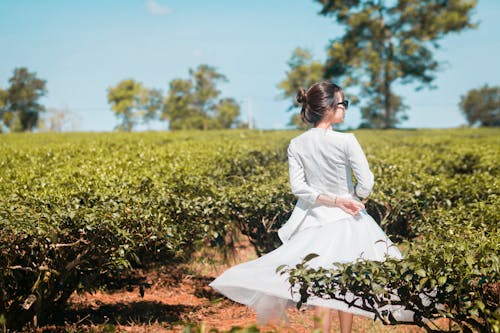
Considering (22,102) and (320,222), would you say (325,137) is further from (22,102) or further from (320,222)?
(22,102)

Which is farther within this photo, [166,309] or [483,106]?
[483,106]

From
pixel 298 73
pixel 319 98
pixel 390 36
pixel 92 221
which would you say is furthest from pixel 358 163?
pixel 298 73

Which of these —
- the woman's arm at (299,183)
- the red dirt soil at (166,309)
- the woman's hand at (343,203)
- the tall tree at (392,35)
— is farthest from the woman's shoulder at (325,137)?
the tall tree at (392,35)

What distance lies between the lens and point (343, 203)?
434cm

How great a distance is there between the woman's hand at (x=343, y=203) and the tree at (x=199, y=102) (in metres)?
57.7

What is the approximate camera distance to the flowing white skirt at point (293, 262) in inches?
160

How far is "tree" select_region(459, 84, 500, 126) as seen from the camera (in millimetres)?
70438

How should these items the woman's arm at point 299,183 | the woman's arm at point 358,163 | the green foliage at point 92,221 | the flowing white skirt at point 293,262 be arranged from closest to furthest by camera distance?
the flowing white skirt at point 293,262, the woman's arm at point 358,163, the woman's arm at point 299,183, the green foliage at point 92,221

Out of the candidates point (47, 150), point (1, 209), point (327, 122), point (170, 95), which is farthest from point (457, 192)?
point (170, 95)

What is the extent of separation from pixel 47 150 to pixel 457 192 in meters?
7.96

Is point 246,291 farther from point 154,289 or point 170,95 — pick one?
point 170,95

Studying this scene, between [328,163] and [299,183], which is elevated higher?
[328,163]

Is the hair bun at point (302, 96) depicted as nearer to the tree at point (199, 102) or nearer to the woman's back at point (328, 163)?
the woman's back at point (328, 163)

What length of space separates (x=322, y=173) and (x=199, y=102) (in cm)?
6020
